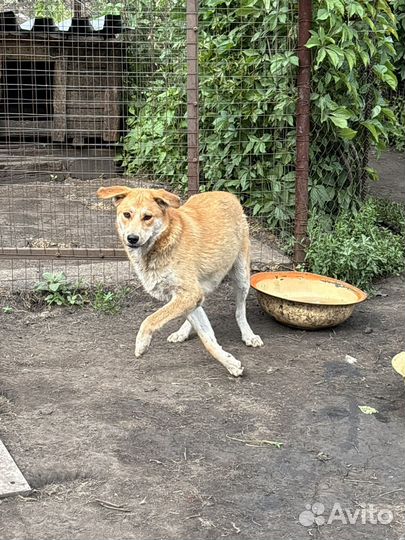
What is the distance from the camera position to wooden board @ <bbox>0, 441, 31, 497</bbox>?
348cm

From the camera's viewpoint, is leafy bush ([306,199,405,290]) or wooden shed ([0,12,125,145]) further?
wooden shed ([0,12,125,145])

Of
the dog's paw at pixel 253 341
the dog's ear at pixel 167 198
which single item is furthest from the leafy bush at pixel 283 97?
the dog's ear at pixel 167 198

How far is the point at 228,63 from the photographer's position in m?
7.70

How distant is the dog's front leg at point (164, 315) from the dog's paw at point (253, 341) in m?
0.77

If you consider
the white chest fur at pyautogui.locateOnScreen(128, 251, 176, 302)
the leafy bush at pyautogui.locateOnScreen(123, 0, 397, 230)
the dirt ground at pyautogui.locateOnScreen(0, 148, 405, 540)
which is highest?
the leafy bush at pyautogui.locateOnScreen(123, 0, 397, 230)

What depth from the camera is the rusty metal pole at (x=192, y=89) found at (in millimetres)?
6379

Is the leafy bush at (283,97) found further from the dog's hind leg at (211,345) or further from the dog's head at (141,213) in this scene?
the dog's hind leg at (211,345)

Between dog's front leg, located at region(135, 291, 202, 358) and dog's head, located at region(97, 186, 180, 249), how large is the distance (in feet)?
1.43

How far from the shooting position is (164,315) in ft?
15.9

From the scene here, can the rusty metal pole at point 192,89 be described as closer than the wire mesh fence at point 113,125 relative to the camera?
Yes

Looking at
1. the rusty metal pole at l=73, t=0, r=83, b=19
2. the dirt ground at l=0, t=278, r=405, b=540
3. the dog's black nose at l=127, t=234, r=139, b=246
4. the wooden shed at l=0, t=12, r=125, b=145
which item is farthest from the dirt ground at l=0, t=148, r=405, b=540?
the rusty metal pole at l=73, t=0, r=83, b=19

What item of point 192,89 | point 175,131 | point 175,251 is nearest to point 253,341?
point 175,251

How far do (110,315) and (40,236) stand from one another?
2199mm

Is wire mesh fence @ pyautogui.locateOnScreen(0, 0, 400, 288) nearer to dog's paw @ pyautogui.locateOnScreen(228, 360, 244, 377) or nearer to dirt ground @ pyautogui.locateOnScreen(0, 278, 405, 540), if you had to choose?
dirt ground @ pyautogui.locateOnScreen(0, 278, 405, 540)
